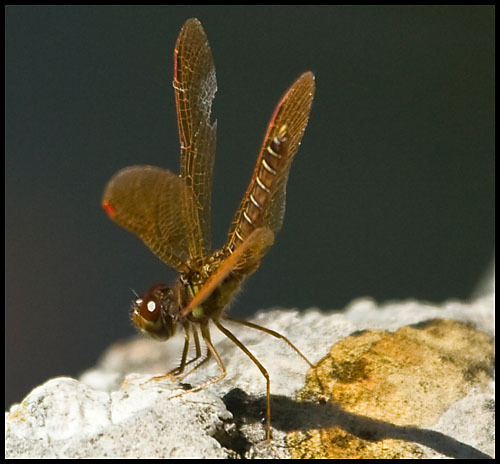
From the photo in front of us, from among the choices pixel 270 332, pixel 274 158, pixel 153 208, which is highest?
pixel 274 158

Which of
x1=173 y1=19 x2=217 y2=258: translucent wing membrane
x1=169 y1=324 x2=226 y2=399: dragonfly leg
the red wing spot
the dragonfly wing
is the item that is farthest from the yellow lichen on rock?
the red wing spot

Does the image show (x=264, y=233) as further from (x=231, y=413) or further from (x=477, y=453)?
(x=477, y=453)

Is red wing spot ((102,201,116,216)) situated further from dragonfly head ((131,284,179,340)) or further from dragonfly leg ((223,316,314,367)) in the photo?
dragonfly leg ((223,316,314,367))

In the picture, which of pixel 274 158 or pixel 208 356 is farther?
pixel 208 356

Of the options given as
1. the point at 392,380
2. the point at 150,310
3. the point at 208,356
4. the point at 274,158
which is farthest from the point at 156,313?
the point at 392,380

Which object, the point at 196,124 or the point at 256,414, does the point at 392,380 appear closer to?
the point at 256,414

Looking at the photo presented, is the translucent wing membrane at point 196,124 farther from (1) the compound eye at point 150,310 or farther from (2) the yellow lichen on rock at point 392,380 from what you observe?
(2) the yellow lichen on rock at point 392,380
